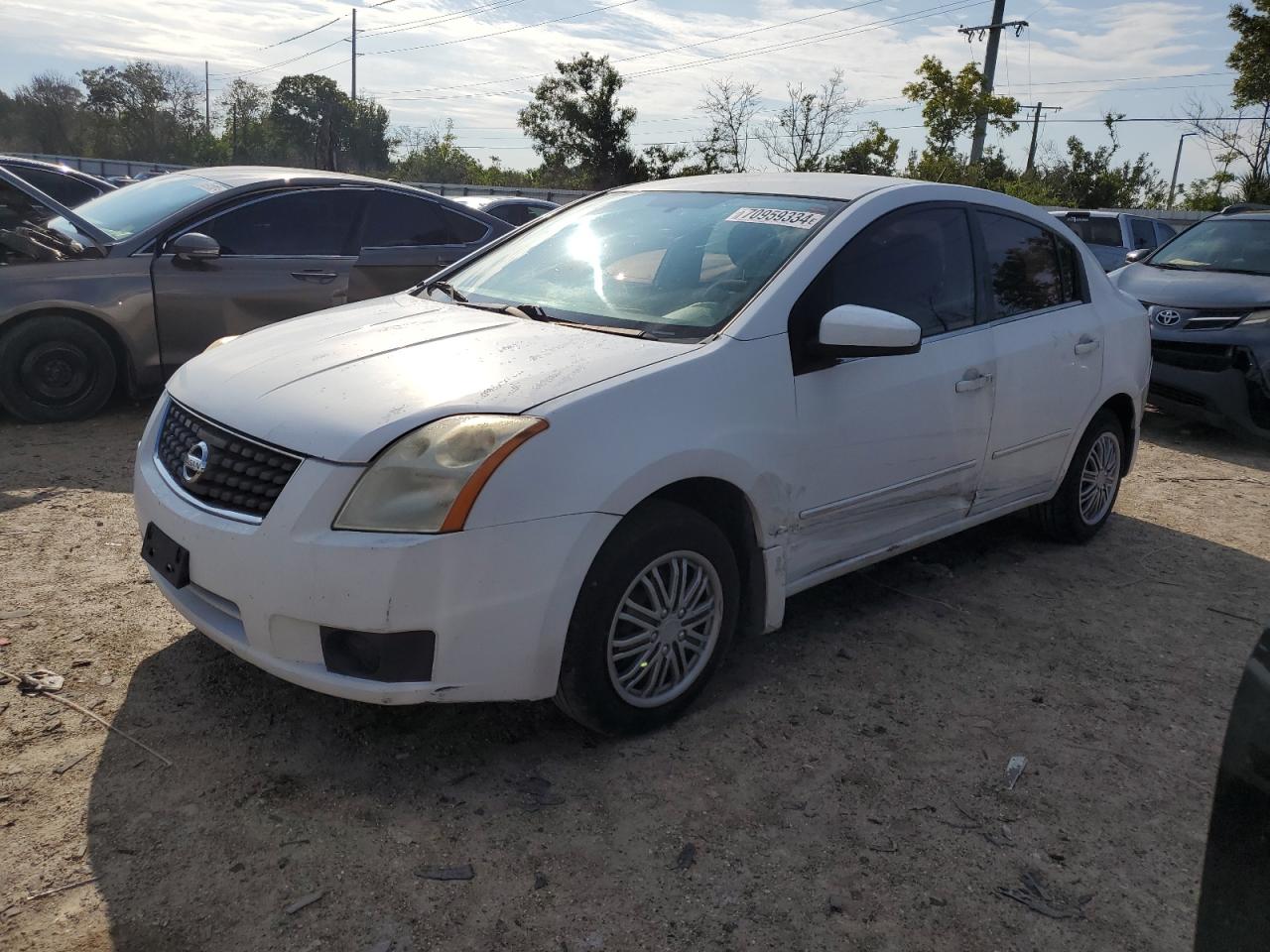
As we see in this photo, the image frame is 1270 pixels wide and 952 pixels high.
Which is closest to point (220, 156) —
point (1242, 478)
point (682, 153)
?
point (682, 153)

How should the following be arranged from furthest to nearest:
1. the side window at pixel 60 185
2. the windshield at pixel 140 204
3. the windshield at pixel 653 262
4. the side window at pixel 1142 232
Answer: the side window at pixel 1142 232, the side window at pixel 60 185, the windshield at pixel 140 204, the windshield at pixel 653 262

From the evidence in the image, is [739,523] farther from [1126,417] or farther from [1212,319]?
[1212,319]

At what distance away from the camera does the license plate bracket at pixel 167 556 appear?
2867 mm

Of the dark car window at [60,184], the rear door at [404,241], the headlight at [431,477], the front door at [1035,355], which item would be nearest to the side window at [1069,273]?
the front door at [1035,355]

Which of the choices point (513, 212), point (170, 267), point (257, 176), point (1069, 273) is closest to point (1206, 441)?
point (1069, 273)

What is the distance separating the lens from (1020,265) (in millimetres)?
4496

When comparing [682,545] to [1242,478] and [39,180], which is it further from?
[39,180]

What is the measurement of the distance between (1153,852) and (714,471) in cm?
154

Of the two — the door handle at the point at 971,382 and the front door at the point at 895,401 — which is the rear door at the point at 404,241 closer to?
the front door at the point at 895,401

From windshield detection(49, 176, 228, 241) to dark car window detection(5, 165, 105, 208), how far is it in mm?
3299

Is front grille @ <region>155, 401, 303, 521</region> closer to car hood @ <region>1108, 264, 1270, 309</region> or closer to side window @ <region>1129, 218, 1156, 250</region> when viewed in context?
car hood @ <region>1108, 264, 1270, 309</region>

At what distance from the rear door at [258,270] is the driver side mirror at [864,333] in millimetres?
4410

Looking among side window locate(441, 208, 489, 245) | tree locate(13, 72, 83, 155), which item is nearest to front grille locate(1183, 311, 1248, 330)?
side window locate(441, 208, 489, 245)

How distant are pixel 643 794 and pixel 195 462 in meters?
1.53
